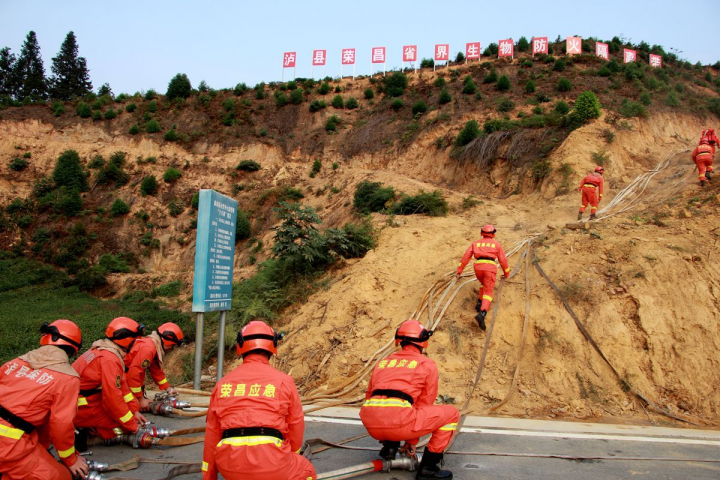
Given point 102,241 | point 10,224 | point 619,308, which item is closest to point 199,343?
point 619,308

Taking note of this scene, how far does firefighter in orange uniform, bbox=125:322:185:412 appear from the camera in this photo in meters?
5.88

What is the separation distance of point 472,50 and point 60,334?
3879 centimetres

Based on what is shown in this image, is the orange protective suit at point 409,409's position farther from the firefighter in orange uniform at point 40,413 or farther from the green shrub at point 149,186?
the green shrub at point 149,186

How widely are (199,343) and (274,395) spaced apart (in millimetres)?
5228

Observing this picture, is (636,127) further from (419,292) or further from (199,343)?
(199,343)

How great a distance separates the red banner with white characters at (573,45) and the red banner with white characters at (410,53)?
11.5 meters

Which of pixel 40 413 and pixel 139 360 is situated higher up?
pixel 40 413

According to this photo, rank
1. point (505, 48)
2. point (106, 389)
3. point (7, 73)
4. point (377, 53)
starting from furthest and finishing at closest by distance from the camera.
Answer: point (7, 73) < point (377, 53) < point (505, 48) < point (106, 389)

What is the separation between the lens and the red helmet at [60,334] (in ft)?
13.5

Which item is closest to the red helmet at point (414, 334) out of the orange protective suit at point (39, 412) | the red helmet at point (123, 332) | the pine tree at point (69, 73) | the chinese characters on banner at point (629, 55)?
the orange protective suit at point (39, 412)

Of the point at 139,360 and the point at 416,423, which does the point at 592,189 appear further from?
the point at 139,360

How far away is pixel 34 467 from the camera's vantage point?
3627 millimetres

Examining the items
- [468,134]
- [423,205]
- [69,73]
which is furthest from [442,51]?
[69,73]

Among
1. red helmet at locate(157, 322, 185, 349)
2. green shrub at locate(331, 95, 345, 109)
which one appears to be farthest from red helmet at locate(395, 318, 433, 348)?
green shrub at locate(331, 95, 345, 109)
